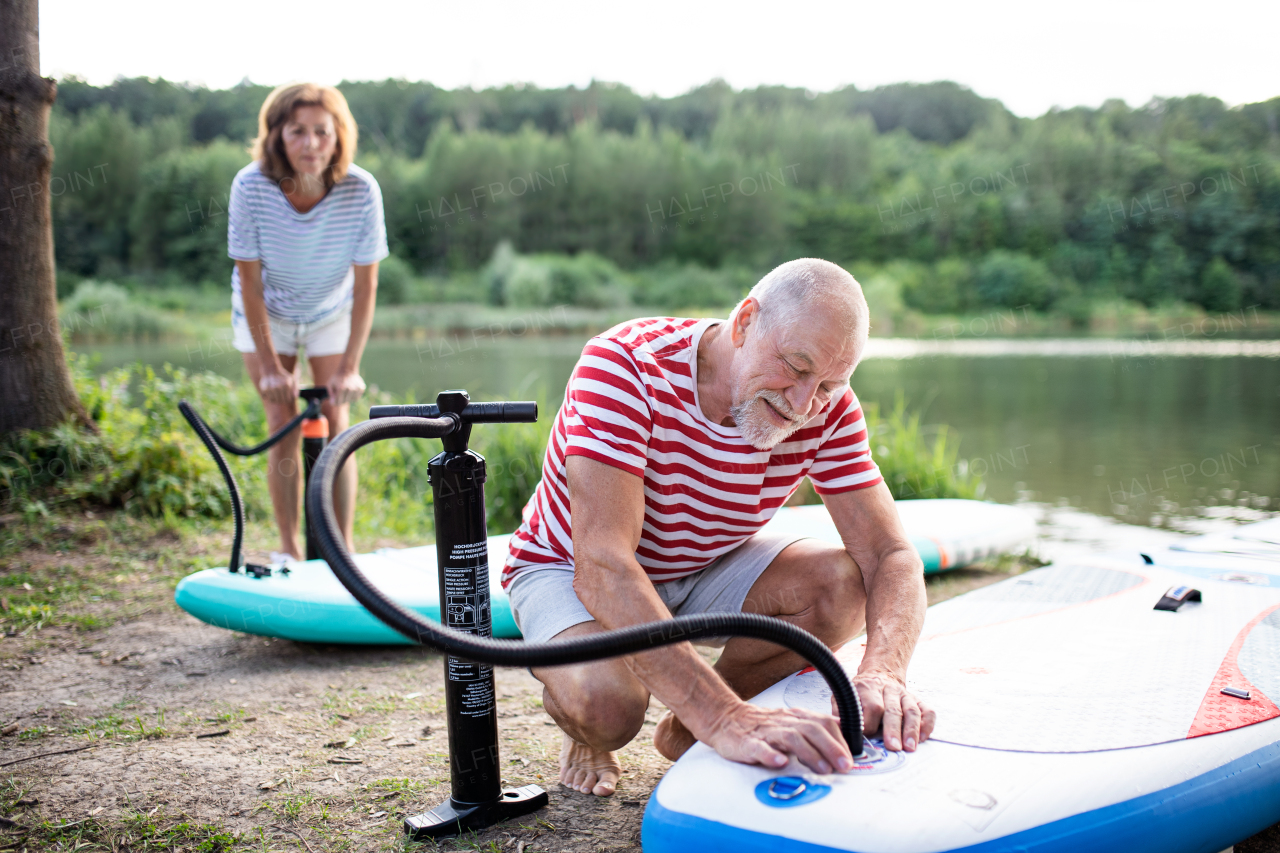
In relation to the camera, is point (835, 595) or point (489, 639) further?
point (835, 595)

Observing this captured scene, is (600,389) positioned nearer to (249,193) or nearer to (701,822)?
(701,822)

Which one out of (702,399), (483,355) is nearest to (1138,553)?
(702,399)

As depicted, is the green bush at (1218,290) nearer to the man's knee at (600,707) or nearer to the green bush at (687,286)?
the green bush at (687,286)

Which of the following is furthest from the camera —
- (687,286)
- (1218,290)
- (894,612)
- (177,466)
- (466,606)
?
(687,286)

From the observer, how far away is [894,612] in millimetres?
1788

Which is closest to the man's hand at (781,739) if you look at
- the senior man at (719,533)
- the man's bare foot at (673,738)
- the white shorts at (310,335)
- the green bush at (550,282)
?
the senior man at (719,533)

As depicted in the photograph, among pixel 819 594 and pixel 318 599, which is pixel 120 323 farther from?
pixel 819 594

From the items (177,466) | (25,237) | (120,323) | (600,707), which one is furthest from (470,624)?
(120,323)

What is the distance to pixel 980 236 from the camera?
3972cm

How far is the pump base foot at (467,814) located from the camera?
1704 millimetres

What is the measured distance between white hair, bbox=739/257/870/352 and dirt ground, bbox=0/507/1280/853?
3.39ft

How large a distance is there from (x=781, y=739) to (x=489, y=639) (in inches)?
19.8

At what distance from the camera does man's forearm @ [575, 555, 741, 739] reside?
150 cm

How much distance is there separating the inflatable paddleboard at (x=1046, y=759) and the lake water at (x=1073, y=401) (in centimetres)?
455
